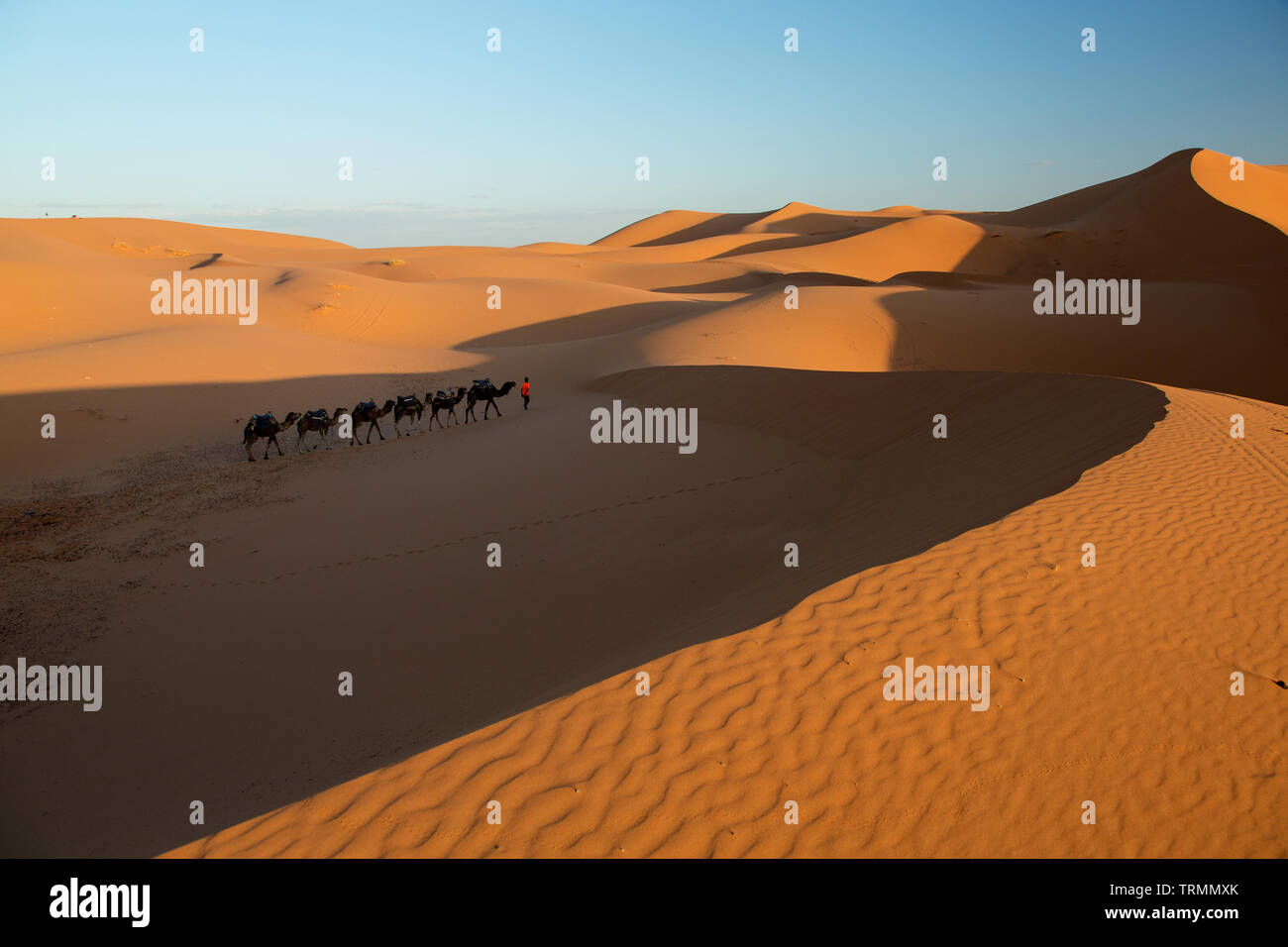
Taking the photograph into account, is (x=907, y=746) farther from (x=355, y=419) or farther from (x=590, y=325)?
(x=590, y=325)

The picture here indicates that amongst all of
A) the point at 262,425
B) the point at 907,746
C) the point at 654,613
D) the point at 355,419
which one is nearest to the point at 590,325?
the point at 355,419

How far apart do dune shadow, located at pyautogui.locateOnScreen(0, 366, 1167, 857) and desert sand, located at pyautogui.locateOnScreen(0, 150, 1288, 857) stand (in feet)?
0.20

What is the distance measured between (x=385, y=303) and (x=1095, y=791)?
36.3 meters

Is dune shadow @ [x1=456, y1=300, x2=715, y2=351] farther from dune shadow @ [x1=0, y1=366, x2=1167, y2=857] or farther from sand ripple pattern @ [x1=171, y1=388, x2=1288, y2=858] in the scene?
sand ripple pattern @ [x1=171, y1=388, x2=1288, y2=858]

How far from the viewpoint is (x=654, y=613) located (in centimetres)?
886

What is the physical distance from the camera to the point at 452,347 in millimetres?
31938

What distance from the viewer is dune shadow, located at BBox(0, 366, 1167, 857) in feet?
21.8

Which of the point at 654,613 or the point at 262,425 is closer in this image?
the point at 654,613

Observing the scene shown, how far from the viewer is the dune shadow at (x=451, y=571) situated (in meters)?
6.64

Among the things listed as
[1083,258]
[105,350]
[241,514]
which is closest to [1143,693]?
[241,514]

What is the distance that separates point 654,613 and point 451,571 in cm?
322

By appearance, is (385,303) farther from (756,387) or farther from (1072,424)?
(1072,424)

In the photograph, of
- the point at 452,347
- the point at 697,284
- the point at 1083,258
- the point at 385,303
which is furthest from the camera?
the point at 697,284
